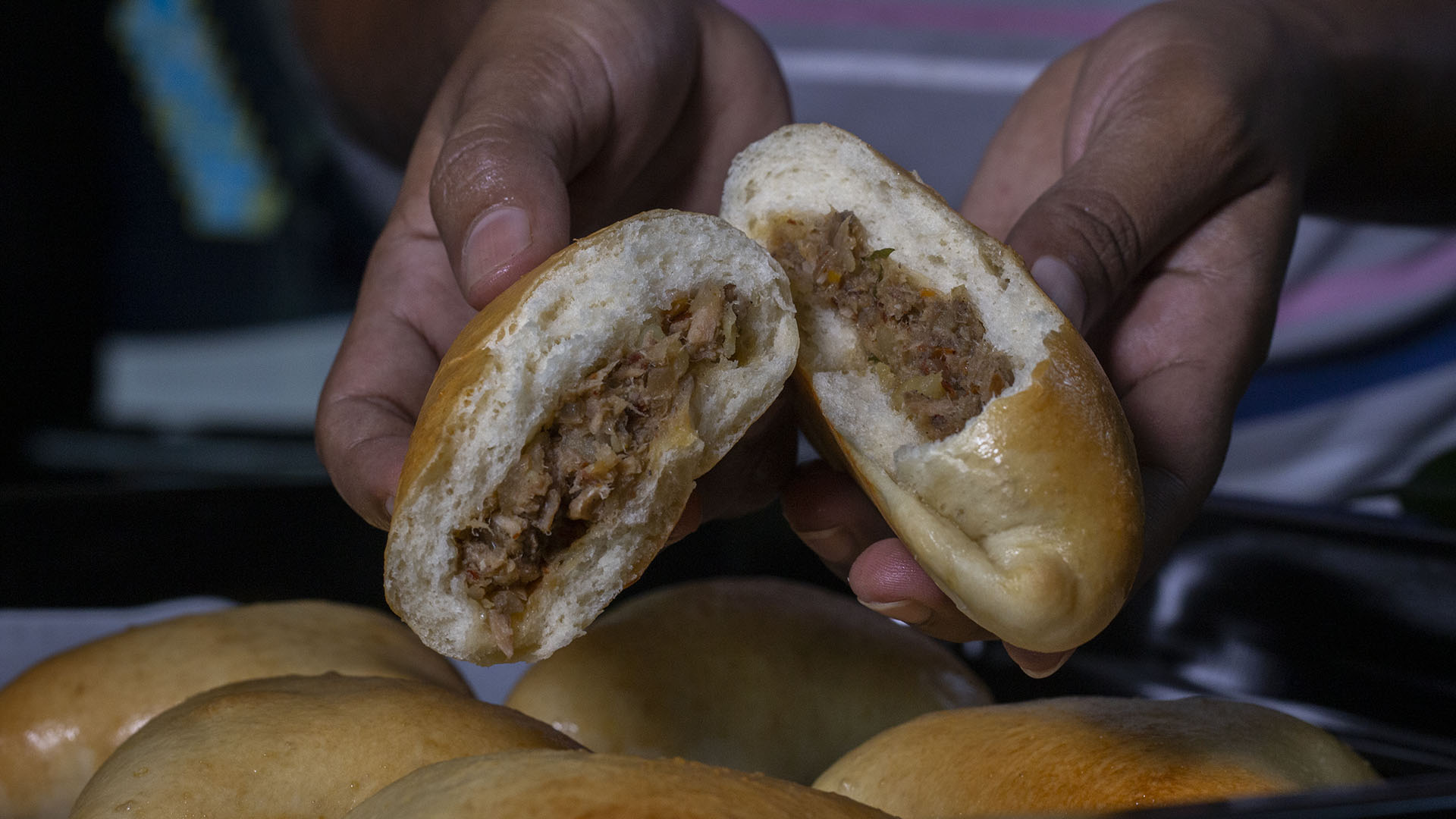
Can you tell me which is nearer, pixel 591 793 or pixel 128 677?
pixel 591 793

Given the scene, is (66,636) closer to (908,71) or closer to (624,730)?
(624,730)

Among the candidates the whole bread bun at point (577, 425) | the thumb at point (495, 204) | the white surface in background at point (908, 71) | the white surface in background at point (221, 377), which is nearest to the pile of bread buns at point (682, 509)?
the whole bread bun at point (577, 425)

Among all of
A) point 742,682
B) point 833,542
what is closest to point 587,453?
point 833,542

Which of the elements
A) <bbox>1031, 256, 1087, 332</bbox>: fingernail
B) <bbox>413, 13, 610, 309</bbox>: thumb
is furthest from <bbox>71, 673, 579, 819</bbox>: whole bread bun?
<bbox>1031, 256, 1087, 332</bbox>: fingernail

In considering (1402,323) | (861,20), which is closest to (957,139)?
(861,20)

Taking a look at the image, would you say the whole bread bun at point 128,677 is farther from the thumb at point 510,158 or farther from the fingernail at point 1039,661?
the fingernail at point 1039,661

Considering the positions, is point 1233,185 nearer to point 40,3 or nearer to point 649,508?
point 649,508

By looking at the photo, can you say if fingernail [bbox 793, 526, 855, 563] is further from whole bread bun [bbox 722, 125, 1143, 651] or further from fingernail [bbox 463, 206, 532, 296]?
fingernail [bbox 463, 206, 532, 296]
